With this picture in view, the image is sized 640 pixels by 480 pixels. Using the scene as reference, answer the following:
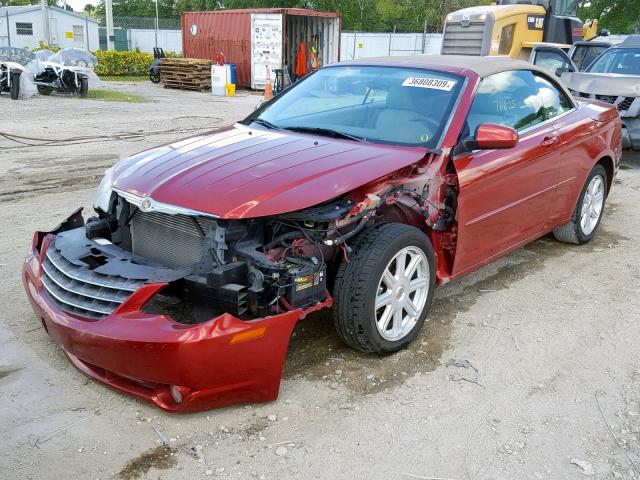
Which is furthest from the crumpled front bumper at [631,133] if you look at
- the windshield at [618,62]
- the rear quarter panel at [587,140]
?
the rear quarter panel at [587,140]

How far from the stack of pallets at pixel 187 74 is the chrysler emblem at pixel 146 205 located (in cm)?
1963

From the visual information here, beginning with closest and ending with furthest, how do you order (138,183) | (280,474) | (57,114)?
1. (280,474)
2. (138,183)
3. (57,114)

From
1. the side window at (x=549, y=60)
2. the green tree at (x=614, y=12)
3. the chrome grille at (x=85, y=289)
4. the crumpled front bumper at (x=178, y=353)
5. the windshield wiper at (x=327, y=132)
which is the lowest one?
the crumpled front bumper at (x=178, y=353)

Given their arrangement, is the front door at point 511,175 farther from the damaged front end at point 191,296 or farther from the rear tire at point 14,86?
the rear tire at point 14,86

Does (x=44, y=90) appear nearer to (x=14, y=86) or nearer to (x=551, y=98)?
(x=14, y=86)

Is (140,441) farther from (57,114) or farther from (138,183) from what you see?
(57,114)

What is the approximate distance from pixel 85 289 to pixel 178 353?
2.30 feet

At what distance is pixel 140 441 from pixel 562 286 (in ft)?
11.2

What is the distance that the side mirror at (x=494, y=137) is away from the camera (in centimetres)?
378

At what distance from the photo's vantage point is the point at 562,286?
4875mm

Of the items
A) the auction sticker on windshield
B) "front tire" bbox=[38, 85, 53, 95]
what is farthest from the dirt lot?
"front tire" bbox=[38, 85, 53, 95]

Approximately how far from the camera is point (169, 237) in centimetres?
332

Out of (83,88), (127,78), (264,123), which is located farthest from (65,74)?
(264,123)

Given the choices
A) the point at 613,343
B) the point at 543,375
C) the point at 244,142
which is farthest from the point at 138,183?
the point at 613,343
